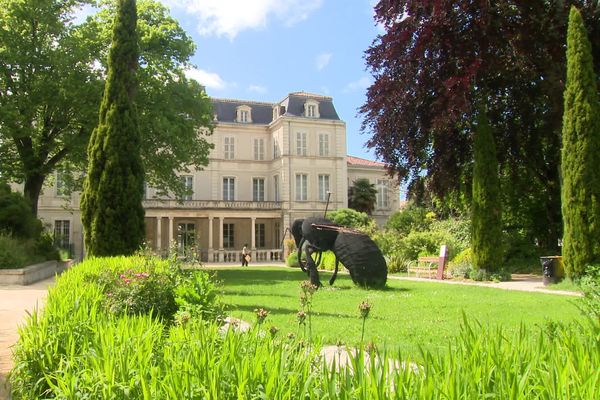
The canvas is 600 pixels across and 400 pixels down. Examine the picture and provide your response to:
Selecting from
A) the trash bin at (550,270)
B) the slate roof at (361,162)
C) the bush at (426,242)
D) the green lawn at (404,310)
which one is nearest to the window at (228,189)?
the slate roof at (361,162)

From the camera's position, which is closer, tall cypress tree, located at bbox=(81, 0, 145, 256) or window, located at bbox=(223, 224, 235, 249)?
tall cypress tree, located at bbox=(81, 0, 145, 256)

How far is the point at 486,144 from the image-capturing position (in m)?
16.0

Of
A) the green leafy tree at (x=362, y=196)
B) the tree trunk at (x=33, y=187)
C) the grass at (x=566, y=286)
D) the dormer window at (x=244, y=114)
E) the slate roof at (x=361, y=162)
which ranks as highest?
the dormer window at (x=244, y=114)

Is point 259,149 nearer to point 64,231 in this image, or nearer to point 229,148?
point 229,148

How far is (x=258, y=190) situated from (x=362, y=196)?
898 cm

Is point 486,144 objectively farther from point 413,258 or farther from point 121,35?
point 121,35

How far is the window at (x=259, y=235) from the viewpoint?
136 ft

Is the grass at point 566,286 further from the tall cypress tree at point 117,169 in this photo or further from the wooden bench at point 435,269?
the tall cypress tree at point 117,169

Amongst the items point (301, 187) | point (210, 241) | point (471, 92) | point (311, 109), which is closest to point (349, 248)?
point (471, 92)

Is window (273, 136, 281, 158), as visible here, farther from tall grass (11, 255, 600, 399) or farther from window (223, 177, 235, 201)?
tall grass (11, 255, 600, 399)

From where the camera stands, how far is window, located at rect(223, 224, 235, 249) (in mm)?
41156

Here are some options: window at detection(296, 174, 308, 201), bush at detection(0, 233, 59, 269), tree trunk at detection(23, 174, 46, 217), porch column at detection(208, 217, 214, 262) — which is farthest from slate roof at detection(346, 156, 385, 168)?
bush at detection(0, 233, 59, 269)

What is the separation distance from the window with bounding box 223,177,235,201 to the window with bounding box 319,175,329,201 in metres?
7.07

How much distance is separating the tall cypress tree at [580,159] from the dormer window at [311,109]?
30.0 meters
